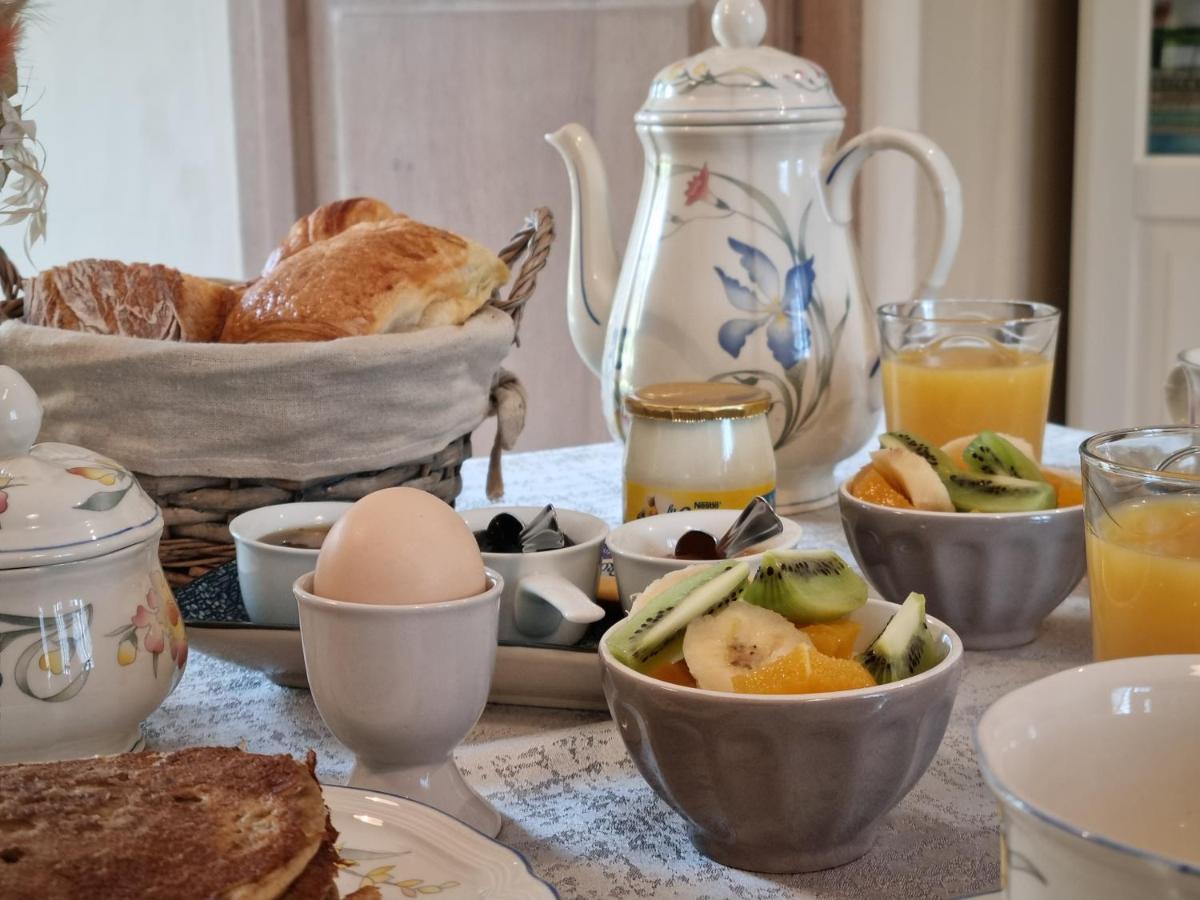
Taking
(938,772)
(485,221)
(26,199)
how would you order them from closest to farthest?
(938,772) → (26,199) → (485,221)

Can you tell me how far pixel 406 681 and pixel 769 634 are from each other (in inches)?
6.1

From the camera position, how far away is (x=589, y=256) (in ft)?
3.80

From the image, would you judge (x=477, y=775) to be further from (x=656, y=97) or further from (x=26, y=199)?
(x=656, y=97)

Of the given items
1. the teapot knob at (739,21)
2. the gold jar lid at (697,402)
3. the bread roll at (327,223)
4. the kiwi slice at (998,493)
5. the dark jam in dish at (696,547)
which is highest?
the teapot knob at (739,21)

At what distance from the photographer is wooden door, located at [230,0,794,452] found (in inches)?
99.3

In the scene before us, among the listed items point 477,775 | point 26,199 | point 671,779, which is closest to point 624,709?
point 671,779

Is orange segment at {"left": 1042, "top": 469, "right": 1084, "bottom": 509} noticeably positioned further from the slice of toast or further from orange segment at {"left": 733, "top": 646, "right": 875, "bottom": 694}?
the slice of toast

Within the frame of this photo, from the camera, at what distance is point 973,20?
2371 mm

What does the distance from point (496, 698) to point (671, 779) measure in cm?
21

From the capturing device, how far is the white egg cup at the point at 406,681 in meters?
0.56

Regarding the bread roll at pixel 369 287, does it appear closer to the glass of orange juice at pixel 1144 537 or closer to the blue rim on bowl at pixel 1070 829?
the glass of orange juice at pixel 1144 537

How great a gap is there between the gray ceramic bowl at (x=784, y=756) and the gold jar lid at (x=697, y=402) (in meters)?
0.32

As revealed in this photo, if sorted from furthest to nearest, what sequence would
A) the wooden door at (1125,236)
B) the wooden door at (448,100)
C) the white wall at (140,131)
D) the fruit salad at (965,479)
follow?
the white wall at (140,131) < the wooden door at (448,100) < the wooden door at (1125,236) < the fruit salad at (965,479)

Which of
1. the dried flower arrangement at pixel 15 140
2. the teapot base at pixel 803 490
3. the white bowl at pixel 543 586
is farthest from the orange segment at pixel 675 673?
the teapot base at pixel 803 490
